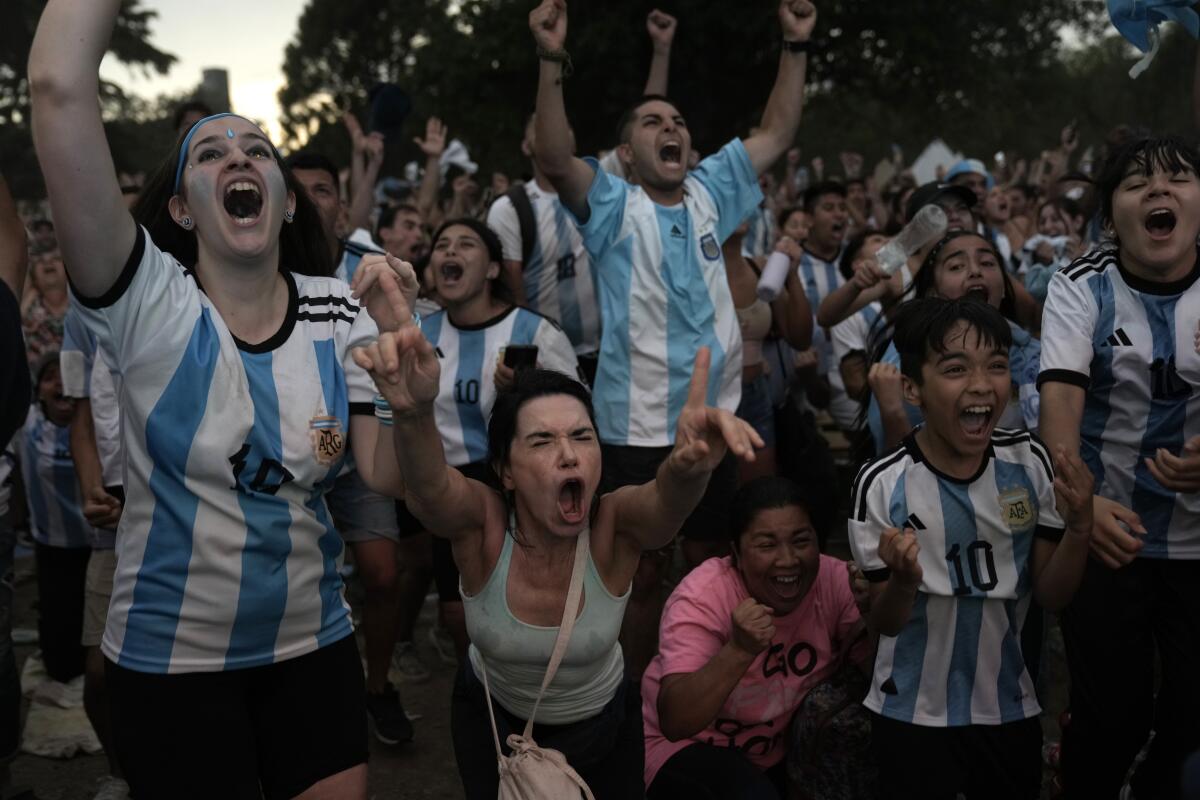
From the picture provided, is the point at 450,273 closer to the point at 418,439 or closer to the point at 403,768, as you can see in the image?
the point at 403,768

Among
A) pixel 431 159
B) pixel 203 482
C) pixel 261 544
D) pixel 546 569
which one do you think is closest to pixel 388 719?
pixel 546 569

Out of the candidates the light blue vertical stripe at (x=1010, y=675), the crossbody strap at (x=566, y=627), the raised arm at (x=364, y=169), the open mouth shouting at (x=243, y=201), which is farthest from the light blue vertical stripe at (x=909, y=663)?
the raised arm at (x=364, y=169)

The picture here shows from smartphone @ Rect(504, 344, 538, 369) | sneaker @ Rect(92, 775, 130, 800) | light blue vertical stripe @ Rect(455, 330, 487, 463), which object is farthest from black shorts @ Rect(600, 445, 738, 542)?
sneaker @ Rect(92, 775, 130, 800)

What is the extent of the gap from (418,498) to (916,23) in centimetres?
2058

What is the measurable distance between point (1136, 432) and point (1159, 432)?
0.06 m

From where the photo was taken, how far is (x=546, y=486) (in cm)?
303

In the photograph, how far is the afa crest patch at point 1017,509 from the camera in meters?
3.54

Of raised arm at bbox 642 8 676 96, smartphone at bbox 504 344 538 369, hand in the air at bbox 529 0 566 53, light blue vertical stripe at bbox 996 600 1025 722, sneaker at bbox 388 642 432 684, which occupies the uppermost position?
raised arm at bbox 642 8 676 96

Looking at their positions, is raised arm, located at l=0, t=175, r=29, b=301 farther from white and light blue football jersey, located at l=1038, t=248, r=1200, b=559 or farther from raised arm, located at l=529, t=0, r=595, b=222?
white and light blue football jersey, located at l=1038, t=248, r=1200, b=559

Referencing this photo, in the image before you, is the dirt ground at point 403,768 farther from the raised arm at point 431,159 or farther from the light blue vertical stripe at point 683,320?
the raised arm at point 431,159

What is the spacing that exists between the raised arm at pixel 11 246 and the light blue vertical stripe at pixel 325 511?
0.70 metres

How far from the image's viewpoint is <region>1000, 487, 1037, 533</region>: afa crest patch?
3535mm

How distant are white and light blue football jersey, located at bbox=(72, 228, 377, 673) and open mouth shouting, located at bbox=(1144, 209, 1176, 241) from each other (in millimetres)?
2405

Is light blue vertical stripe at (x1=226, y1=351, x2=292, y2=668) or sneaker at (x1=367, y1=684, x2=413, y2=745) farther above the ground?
light blue vertical stripe at (x1=226, y1=351, x2=292, y2=668)
